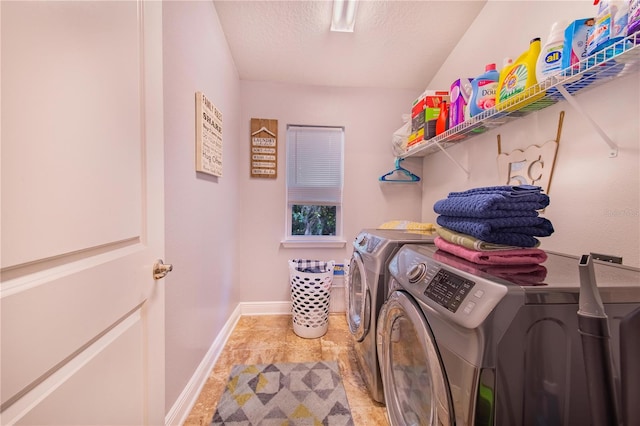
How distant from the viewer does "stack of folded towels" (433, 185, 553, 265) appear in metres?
0.80

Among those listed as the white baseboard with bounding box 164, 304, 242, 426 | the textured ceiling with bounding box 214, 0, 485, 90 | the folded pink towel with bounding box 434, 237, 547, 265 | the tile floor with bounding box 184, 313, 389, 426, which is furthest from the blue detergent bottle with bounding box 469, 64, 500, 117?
the white baseboard with bounding box 164, 304, 242, 426

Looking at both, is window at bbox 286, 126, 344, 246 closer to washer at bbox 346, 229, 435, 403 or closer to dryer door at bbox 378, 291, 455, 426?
washer at bbox 346, 229, 435, 403

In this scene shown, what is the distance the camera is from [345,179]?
2.57 metres

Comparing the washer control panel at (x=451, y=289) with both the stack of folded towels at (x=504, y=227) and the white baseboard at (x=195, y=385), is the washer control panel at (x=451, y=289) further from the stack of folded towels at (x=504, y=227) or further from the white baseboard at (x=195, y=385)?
the white baseboard at (x=195, y=385)

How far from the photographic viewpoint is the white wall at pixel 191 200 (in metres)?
1.16

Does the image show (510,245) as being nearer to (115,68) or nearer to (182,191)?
(115,68)

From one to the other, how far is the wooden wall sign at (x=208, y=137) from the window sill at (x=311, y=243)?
104 cm

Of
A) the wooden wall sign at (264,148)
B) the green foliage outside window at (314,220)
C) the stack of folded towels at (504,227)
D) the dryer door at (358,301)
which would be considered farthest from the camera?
the green foliage outside window at (314,220)

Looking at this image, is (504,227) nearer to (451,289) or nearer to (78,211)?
(451,289)

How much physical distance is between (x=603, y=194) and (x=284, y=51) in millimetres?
2234

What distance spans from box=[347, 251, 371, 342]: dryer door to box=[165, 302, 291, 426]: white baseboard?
3.32 ft

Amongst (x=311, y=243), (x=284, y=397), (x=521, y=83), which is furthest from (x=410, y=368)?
(x=311, y=243)

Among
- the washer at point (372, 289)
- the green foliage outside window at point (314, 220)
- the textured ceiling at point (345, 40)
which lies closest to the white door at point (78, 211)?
the washer at point (372, 289)

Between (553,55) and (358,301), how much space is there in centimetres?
157
